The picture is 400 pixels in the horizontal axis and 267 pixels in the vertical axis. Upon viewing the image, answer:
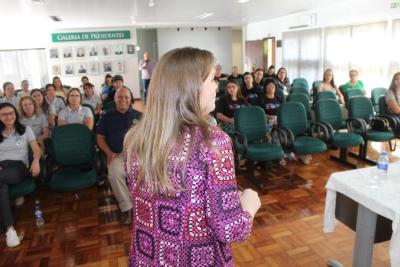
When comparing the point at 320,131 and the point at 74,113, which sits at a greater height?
the point at 74,113

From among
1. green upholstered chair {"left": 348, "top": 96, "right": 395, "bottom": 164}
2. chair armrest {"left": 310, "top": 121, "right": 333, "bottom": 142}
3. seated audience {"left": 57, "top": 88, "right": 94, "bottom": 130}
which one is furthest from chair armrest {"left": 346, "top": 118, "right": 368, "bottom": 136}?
seated audience {"left": 57, "top": 88, "right": 94, "bottom": 130}

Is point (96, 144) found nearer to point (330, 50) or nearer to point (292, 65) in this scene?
point (330, 50)

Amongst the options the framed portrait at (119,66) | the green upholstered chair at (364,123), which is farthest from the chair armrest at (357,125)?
the framed portrait at (119,66)

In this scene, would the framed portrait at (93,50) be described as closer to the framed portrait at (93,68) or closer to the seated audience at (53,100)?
the framed portrait at (93,68)

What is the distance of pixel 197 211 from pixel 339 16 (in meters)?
8.41

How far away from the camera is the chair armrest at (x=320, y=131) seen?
4.33m

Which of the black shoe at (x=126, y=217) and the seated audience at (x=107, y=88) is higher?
the seated audience at (x=107, y=88)

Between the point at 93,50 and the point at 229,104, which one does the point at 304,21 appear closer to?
the point at 229,104

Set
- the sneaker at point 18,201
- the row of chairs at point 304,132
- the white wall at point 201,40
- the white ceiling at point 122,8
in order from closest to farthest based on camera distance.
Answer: the sneaker at point 18,201 < the row of chairs at point 304,132 < the white ceiling at point 122,8 < the white wall at point 201,40

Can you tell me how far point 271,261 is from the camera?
253 centimetres

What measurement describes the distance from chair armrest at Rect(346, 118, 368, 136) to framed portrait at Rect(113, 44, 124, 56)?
923cm

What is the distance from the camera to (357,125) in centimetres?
470

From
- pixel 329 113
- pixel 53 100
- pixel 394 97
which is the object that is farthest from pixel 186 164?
pixel 53 100

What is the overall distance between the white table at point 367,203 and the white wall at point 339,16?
18.5 feet
